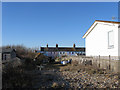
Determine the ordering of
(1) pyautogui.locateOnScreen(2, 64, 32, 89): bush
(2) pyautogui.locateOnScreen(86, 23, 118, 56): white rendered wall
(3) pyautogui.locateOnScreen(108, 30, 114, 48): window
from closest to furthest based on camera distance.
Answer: (1) pyautogui.locateOnScreen(2, 64, 32, 89): bush < (2) pyautogui.locateOnScreen(86, 23, 118, 56): white rendered wall < (3) pyautogui.locateOnScreen(108, 30, 114, 48): window

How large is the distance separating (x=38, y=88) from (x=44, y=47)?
34458mm

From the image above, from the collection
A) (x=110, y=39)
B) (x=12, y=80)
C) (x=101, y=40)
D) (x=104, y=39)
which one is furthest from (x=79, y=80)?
(x=101, y=40)

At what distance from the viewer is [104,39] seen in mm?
10289

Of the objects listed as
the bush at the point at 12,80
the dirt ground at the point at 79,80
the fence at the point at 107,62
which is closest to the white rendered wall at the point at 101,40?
the fence at the point at 107,62

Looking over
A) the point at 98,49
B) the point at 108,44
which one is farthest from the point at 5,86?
the point at 98,49

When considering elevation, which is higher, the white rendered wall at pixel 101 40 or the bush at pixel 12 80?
the white rendered wall at pixel 101 40

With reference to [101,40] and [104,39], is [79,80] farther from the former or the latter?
[101,40]

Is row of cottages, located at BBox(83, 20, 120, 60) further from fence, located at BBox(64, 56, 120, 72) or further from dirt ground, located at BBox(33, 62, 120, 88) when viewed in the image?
dirt ground, located at BBox(33, 62, 120, 88)

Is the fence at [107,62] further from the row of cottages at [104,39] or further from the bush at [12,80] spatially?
the bush at [12,80]

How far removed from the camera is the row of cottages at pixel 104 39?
8.49m

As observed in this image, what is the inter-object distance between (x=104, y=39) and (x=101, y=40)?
21.6 inches

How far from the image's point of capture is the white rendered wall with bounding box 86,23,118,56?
8695mm

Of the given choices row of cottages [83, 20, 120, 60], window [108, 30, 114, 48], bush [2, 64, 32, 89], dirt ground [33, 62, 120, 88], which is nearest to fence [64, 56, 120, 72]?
row of cottages [83, 20, 120, 60]

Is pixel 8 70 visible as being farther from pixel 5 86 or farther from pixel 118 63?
pixel 118 63
